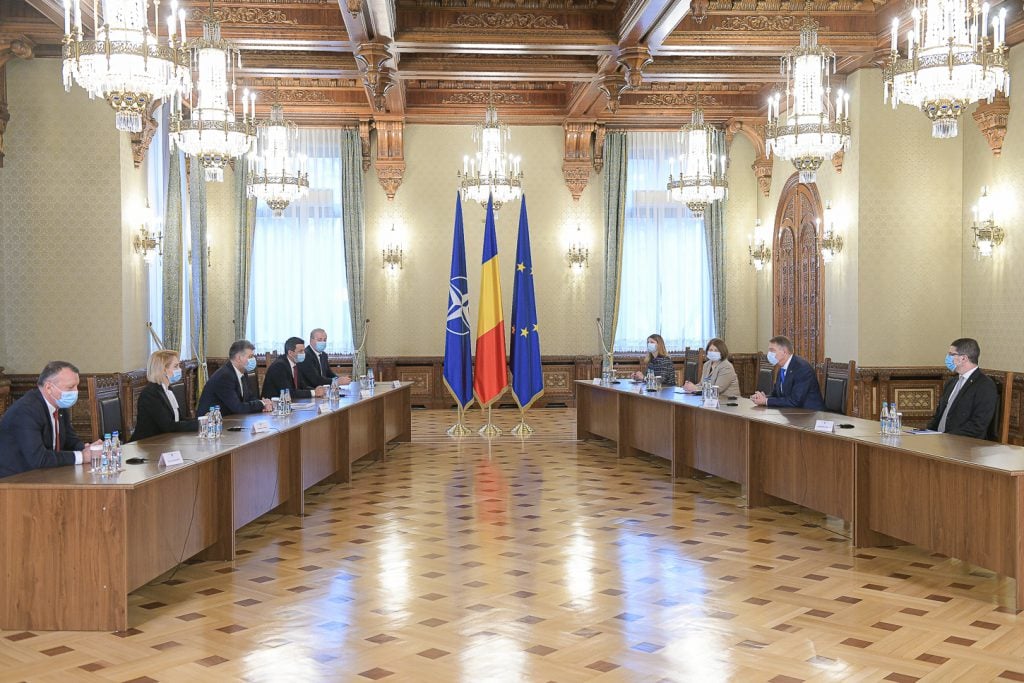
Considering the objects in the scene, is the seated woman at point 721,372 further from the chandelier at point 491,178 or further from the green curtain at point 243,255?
the green curtain at point 243,255

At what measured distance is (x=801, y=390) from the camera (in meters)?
8.30

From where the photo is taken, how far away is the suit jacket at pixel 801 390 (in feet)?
27.1

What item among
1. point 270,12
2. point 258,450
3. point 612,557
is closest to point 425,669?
point 612,557

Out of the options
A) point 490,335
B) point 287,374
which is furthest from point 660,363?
point 287,374

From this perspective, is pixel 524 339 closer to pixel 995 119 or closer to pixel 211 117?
pixel 211 117

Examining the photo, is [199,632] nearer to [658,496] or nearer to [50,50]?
[658,496]

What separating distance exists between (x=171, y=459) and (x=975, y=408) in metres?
5.13

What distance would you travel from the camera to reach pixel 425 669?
4.25 m

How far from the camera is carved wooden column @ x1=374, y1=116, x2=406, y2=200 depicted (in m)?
15.2

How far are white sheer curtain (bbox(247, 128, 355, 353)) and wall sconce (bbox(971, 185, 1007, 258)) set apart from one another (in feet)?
30.0

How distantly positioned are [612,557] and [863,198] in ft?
24.1

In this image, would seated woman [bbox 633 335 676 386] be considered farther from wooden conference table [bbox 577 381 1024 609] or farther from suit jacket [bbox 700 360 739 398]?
wooden conference table [bbox 577 381 1024 609]

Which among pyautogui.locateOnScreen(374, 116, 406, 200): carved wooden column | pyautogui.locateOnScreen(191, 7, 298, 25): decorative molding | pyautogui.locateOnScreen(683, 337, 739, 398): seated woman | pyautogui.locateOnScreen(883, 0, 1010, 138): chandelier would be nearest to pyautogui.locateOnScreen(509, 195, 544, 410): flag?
pyautogui.locateOnScreen(683, 337, 739, 398): seated woman

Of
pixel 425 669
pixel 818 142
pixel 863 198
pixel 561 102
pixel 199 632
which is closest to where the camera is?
pixel 425 669
